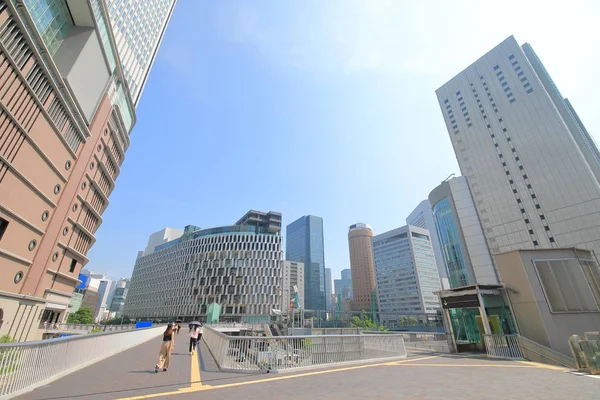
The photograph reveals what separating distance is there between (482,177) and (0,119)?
236 feet

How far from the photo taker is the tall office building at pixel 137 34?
45.7 metres

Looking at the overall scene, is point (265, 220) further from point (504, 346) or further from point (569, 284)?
point (569, 284)

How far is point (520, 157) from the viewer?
5256 centimetres

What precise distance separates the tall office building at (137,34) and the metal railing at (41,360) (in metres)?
50.9

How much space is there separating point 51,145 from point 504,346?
39.6 meters

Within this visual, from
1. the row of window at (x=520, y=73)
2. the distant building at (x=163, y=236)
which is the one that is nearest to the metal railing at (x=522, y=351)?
the row of window at (x=520, y=73)

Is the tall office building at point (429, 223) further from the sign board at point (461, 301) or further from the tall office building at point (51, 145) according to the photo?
the tall office building at point (51, 145)

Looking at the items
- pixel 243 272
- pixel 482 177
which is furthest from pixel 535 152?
pixel 243 272

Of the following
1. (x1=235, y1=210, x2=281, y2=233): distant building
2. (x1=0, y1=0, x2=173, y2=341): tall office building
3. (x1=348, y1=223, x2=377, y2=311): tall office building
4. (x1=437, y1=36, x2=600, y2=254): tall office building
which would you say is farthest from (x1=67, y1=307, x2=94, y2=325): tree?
(x1=348, y1=223, x2=377, y2=311): tall office building

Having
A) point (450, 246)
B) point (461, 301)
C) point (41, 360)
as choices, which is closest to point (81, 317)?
point (41, 360)

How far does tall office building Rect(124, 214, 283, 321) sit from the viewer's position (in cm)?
8369

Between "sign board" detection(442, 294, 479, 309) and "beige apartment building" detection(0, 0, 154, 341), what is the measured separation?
34.2 meters

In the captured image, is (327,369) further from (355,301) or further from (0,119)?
(355,301)

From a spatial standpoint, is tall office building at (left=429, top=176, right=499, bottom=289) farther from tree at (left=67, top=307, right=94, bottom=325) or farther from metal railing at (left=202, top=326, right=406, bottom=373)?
tree at (left=67, top=307, right=94, bottom=325)
